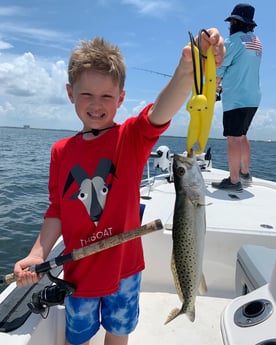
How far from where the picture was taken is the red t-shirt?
1896mm

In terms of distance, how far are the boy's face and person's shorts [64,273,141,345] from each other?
0.94m

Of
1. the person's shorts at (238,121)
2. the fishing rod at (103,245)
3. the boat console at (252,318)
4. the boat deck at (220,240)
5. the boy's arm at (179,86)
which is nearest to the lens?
the boat console at (252,318)

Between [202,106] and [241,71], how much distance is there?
3.55 m

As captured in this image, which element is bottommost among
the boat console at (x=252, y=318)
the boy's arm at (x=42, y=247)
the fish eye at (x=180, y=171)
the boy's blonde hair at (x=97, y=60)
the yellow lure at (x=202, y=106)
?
the boy's arm at (x=42, y=247)

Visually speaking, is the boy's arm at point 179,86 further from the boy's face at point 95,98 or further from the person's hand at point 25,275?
the person's hand at point 25,275

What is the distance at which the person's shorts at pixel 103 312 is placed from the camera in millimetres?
1943

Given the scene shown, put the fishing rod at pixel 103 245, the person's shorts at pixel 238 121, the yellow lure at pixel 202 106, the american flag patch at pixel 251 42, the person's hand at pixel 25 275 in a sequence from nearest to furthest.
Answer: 1. the yellow lure at pixel 202 106
2. the fishing rod at pixel 103 245
3. the person's hand at pixel 25 275
4. the american flag patch at pixel 251 42
5. the person's shorts at pixel 238 121

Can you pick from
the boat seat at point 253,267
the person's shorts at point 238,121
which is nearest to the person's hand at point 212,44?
the boat seat at point 253,267

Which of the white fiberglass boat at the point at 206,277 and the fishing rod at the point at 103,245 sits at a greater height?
the fishing rod at the point at 103,245

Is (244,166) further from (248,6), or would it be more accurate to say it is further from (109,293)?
(109,293)

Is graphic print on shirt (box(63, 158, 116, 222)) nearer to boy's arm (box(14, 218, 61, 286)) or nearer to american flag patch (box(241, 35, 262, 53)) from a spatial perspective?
boy's arm (box(14, 218, 61, 286))

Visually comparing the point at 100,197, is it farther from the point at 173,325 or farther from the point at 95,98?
the point at 173,325

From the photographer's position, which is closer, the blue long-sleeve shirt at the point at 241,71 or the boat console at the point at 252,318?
the boat console at the point at 252,318

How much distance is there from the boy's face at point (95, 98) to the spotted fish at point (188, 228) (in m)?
0.61
